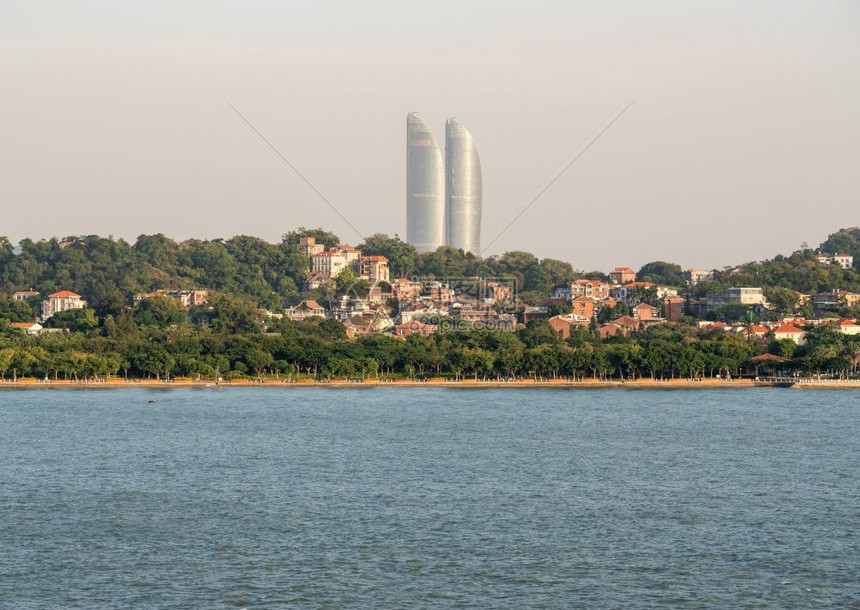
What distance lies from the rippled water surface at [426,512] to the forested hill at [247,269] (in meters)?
61.3

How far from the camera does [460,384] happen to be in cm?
6806

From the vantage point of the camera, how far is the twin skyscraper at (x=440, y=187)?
175 meters

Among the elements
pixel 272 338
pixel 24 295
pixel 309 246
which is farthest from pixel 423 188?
pixel 272 338

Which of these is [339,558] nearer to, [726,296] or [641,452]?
[641,452]

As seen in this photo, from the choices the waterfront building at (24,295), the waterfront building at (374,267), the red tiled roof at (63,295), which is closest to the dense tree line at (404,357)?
the red tiled roof at (63,295)

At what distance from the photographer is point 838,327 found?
8656 centimetres

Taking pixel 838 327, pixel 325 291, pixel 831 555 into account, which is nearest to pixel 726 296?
pixel 838 327

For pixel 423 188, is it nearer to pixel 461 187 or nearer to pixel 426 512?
pixel 461 187

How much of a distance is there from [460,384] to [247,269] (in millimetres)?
53881

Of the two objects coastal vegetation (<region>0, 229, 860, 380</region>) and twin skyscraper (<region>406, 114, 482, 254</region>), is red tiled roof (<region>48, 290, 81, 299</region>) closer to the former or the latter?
coastal vegetation (<region>0, 229, 860, 380</region>)

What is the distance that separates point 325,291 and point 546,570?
90711 mm

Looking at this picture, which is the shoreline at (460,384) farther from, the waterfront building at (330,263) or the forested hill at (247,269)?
the waterfront building at (330,263)

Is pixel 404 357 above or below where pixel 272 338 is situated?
below

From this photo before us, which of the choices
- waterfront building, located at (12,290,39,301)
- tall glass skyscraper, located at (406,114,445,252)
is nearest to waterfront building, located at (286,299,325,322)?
waterfront building, located at (12,290,39,301)
